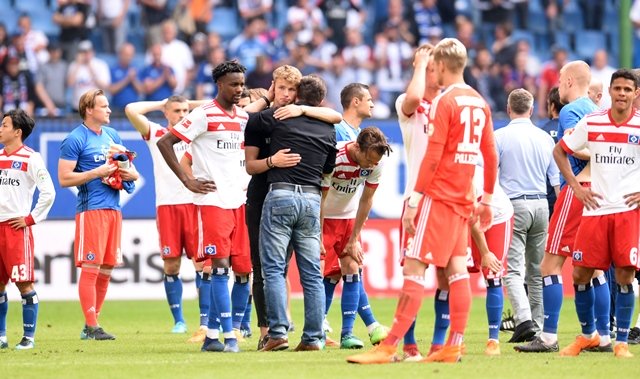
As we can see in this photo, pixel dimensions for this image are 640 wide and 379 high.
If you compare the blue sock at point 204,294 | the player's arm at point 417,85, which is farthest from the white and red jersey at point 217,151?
the player's arm at point 417,85

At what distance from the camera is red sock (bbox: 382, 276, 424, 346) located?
30.2 feet

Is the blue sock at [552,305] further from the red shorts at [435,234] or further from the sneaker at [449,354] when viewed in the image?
the red shorts at [435,234]

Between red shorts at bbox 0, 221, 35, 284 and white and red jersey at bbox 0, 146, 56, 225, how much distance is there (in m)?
0.14

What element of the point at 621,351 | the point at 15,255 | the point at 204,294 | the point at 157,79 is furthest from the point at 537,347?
the point at 157,79

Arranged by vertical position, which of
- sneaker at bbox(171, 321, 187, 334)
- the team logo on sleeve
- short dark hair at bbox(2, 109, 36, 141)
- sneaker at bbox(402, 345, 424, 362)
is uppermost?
short dark hair at bbox(2, 109, 36, 141)

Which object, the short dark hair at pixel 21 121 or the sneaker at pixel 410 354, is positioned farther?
the short dark hair at pixel 21 121

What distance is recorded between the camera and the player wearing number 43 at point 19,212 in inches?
472

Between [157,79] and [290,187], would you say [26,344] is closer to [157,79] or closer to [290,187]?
[290,187]

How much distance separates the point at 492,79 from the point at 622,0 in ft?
13.4

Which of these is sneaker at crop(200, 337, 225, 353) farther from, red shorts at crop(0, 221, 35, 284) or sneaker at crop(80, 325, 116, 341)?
sneaker at crop(80, 325, 116, 341)

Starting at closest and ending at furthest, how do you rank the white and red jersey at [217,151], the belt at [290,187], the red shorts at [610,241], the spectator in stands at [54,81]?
1. the red shorts at [610,241]
2. the belt at [290,187]
3. the white and red jersey at [217,151]
4. the spectator in stands at [54,81]

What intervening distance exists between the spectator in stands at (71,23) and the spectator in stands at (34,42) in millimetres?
456

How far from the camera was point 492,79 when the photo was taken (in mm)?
24672

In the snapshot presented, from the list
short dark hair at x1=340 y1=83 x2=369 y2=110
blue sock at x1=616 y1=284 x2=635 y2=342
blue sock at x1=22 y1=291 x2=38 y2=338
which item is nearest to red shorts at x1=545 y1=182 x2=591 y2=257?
blue sock at x1=616 y1=284 x2=635 y2=342
